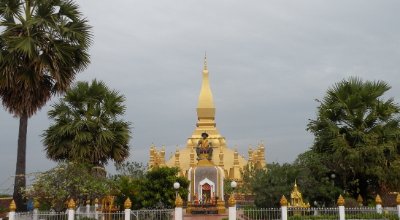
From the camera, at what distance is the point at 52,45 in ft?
51.0

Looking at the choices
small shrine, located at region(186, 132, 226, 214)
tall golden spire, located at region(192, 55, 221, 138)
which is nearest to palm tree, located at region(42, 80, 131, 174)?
small shrine, located at region(186, 132, 226, 214)

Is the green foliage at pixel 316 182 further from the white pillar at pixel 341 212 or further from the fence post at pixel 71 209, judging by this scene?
the fence post at pixel 71 209

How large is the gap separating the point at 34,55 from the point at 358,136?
14.3 metres

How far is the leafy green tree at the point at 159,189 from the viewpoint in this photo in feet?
58.1

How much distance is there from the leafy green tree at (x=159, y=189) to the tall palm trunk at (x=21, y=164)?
491cm

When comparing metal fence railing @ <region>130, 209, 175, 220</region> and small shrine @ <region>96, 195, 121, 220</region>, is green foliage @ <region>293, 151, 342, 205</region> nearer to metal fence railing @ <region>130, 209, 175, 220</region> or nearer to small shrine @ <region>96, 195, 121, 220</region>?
metal fence railing @ <region>130, 209, 175, 220</region>

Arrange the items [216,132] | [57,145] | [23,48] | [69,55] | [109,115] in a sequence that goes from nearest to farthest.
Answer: [23,48] < [69,55] < [57,145] < [109,115] < [216,132]

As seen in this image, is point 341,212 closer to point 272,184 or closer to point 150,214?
point 272,184

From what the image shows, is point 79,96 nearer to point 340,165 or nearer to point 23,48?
point 23,48

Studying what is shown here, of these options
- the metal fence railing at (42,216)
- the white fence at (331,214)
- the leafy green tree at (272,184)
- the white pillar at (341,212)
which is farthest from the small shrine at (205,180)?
the metal fence railing at (42,216)

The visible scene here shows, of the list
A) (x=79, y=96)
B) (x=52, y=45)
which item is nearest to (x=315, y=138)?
(x=79, y=96)

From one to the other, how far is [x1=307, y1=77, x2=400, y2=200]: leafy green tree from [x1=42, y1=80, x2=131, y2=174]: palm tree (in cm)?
959

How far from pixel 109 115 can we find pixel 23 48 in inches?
220

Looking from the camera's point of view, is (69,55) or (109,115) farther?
(109,115)
